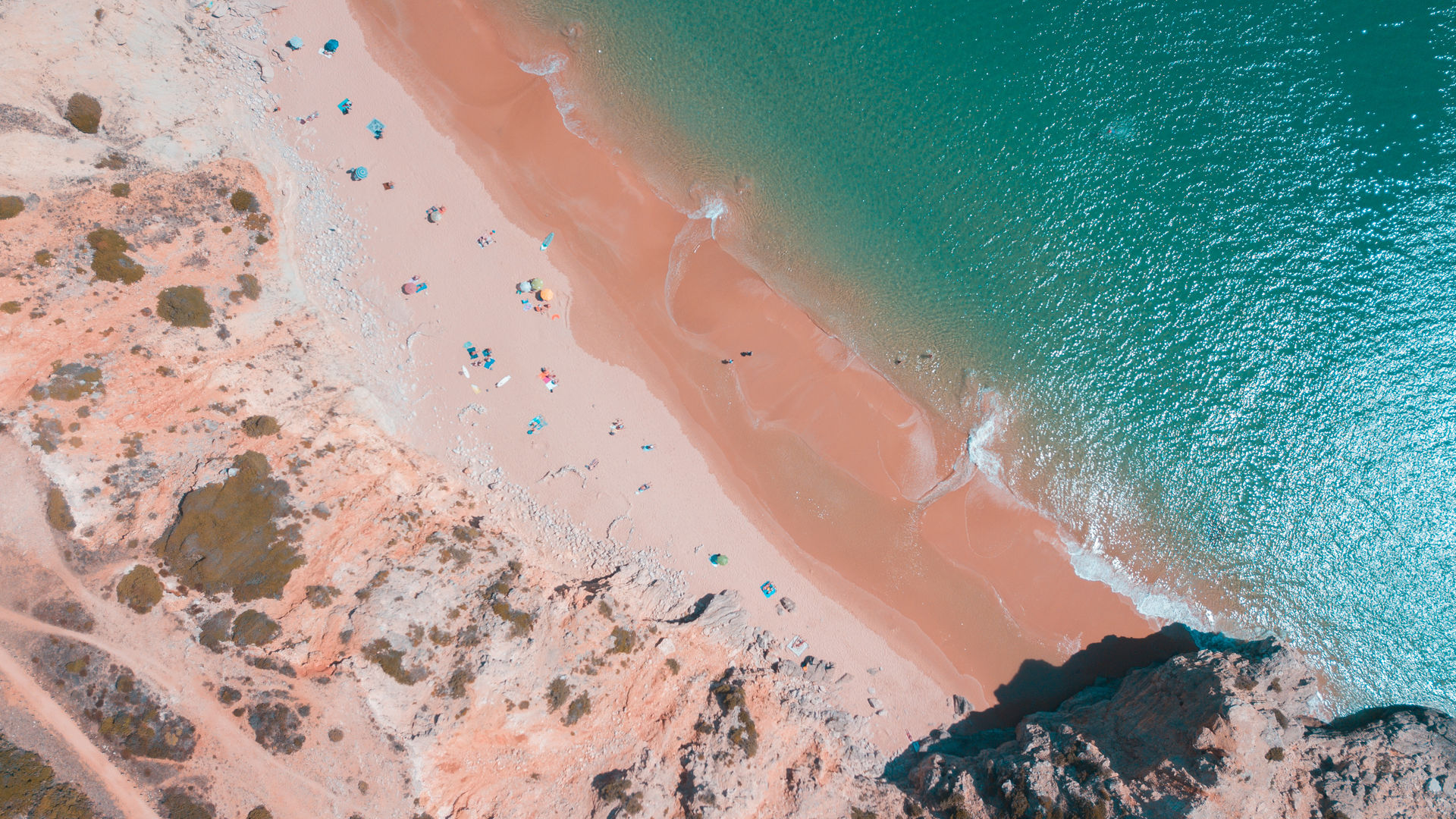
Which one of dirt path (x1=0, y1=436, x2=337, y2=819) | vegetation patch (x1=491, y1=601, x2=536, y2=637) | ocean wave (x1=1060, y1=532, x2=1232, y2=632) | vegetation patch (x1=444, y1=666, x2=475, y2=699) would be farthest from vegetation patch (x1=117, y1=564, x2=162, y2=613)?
ocean wave (x1=1060, y1=532, x2=1232, y2=632)

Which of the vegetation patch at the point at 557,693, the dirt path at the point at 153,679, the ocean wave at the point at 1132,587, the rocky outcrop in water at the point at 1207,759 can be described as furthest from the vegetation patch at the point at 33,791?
the ocean wave at the point at 1132,587

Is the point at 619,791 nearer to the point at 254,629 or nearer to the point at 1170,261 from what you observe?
the point at 254,629

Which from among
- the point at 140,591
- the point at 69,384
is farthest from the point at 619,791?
the point at 69,384

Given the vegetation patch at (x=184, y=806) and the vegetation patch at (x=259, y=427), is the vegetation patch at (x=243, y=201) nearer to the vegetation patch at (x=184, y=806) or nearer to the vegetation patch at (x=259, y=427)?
the vegetation patch at (x=259, y=427)

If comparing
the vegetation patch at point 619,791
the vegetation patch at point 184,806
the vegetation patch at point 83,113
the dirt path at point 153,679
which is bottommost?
the vegetation patch at point 184,806

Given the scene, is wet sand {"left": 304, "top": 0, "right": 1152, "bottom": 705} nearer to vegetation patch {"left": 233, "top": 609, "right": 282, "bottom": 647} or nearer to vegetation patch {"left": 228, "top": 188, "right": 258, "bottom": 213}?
vegetation patch {"left": 228, "top": 188, "right": 258, "bottom": 213}
